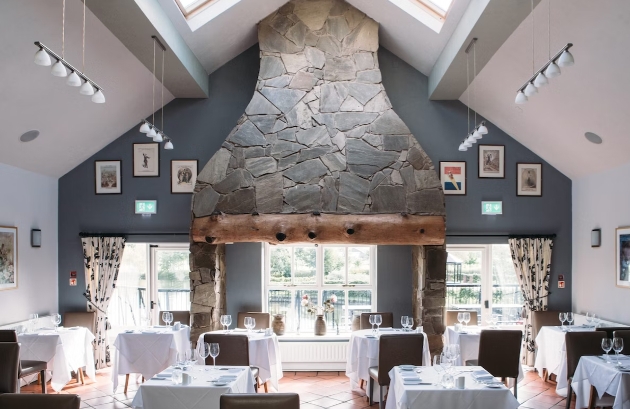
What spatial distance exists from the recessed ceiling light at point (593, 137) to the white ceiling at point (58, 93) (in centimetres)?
590

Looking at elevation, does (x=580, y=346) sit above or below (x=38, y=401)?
below

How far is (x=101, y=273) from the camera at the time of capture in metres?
8.88

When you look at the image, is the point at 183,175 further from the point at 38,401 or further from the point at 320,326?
the point at 38,401

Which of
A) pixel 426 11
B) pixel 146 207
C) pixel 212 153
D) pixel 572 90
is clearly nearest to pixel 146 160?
pixel 146 207

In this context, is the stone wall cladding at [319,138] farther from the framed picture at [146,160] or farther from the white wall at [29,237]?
the white wall at [29,237]

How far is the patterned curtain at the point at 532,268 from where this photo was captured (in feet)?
28.9

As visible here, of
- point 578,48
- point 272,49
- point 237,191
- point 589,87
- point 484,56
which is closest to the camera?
point 578,48

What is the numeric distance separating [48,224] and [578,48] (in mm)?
7766

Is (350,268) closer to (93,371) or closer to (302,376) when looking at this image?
(302,376)

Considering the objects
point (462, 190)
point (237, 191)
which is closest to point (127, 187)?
point (237, 191)

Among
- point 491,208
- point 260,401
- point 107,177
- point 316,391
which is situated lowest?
point 316,391

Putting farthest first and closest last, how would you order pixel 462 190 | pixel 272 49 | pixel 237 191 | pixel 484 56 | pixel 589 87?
1. pixel 462 190
2. pixel 272 49
3. pixel 237 191
4. pixel 484 56
5. pixel 589 87

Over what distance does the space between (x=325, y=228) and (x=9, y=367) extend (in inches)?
150

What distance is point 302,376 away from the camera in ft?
27.4
